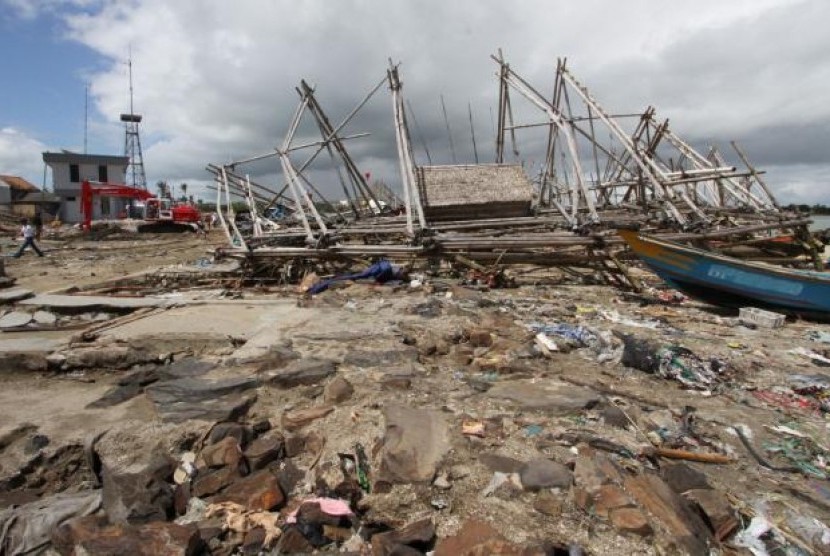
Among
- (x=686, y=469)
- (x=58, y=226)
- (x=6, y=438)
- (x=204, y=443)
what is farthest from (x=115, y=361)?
(x=58, y=226)

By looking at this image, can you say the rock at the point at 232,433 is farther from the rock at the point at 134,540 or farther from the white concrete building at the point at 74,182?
the white concrete building at the point at 74,182

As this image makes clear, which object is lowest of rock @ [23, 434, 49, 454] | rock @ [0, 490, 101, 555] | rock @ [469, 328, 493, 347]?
rock @ [0, 490, 101, 555]

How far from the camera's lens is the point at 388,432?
115 inches

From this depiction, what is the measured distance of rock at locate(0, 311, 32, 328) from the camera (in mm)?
5637

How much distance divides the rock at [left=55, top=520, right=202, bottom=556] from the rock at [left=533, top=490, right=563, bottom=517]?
148 centimetres

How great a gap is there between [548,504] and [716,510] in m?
0.77

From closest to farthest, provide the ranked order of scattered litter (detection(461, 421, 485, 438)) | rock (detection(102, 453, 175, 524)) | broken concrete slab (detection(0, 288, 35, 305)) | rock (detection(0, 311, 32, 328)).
→ 1. rock (detection(102, 453, 175, 524))
2. scattered litter (detection(461, 421, 485, 438))
3. rock (detection(0, 311, 32, 328))
4. broken concrete slab (detection(0, 288, 35, 305))

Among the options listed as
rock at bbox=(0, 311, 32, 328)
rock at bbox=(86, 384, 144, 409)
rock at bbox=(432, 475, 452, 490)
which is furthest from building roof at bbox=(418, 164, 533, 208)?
rock at bbox=(432, 475, 452, 490)

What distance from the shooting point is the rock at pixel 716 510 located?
2.32 metres

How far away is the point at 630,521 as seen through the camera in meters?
2.23

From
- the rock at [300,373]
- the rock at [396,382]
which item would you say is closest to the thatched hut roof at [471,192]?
the rock at [300,373]

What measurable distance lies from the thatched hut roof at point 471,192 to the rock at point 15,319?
7121 mm

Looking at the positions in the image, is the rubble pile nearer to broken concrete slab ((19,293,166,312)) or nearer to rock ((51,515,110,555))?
rock ((51,515,110,555))

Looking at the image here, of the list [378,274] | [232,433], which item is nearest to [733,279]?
[378,274]
